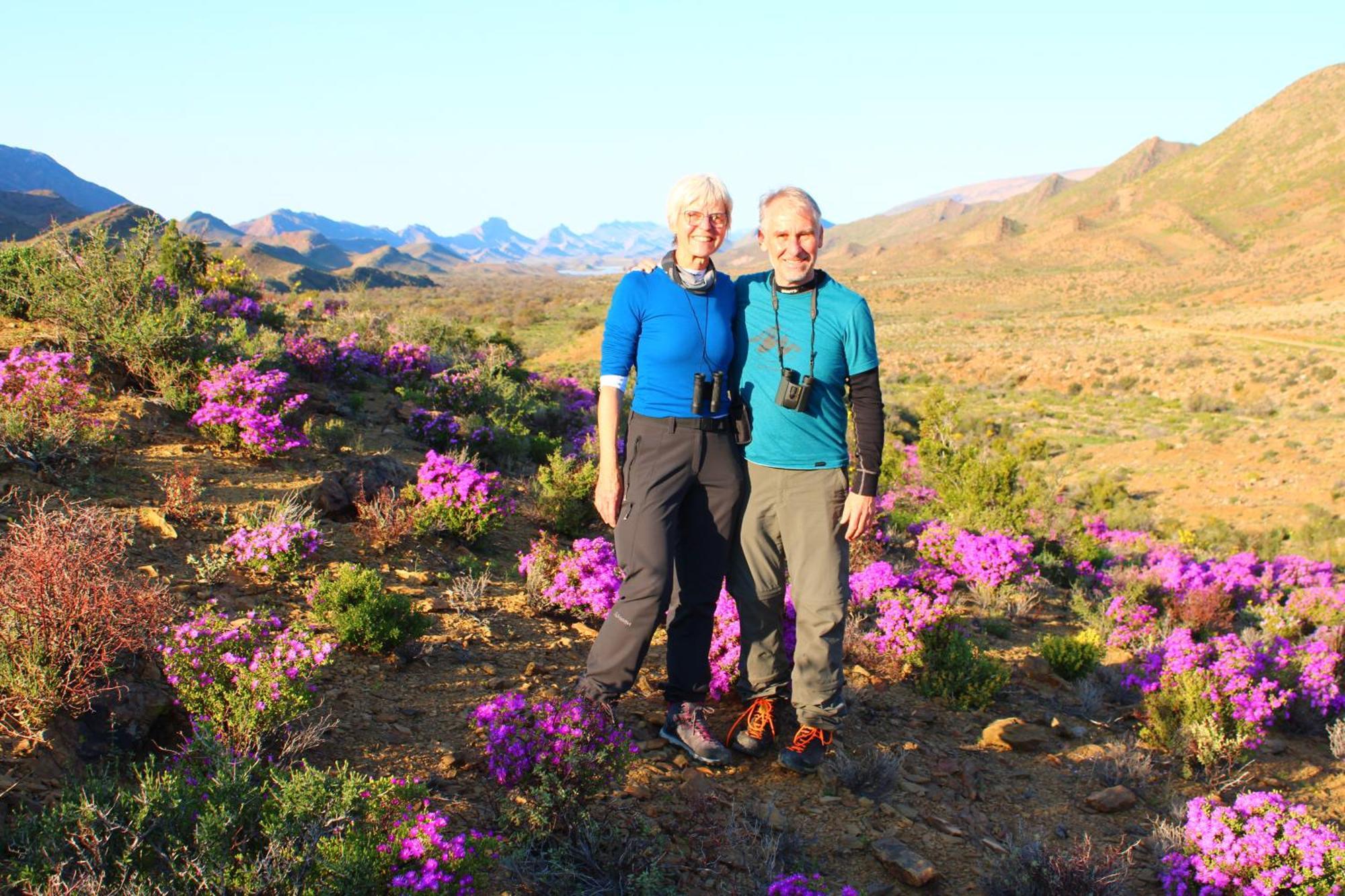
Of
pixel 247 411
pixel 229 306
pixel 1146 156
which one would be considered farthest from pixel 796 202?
pixel 1146 156

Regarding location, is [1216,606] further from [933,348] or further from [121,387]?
[933,348]

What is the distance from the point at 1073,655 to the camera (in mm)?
5492

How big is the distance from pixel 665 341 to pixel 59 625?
7.62ft

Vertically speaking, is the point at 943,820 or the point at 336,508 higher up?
the point at 336,508

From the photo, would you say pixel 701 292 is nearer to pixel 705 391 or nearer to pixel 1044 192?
pixel 705 391

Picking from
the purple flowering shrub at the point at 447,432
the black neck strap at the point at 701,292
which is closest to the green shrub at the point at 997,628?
the black neck strap at the point at 701,292

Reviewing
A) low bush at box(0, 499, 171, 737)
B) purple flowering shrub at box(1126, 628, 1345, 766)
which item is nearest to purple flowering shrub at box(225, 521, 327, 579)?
low bush at box(0, 499, 171, 737)

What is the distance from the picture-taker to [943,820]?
3432 millimetres

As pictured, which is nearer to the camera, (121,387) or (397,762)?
(397,762)

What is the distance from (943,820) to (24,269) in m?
8.51

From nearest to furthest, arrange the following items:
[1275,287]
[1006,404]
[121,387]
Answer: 1. [121,387]
2. [1006,404]
3. [1275,287]

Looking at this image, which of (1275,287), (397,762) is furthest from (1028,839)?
(1275,287)

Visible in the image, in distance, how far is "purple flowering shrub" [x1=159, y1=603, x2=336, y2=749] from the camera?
2.96 metres

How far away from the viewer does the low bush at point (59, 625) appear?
2770 millimetres
